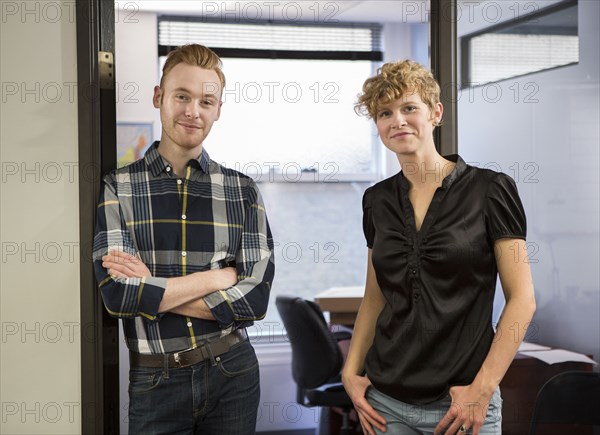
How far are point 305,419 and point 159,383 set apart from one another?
1635mm

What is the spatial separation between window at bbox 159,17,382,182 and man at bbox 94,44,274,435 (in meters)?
0.42

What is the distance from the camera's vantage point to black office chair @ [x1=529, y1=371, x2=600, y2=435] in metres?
2.45

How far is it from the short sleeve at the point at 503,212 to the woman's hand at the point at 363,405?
0.52 m

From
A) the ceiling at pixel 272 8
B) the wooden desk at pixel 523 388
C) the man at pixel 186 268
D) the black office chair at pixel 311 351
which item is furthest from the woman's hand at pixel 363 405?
the black office chair at pixel 311 351

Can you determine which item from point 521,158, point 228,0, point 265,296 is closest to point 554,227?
point 521,158

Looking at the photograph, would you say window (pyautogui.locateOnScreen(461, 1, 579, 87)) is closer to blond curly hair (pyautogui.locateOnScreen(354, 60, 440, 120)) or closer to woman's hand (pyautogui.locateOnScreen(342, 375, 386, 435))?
blond curly hair (pyautogui.locateOnScreen(354, 60, 440, 120))

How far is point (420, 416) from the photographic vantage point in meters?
1.68

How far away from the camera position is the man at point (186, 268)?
1.80 m

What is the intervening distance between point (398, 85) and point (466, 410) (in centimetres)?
81

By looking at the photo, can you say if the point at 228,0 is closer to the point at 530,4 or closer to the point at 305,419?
the point at 530,4

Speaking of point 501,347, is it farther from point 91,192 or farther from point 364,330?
point 91,192

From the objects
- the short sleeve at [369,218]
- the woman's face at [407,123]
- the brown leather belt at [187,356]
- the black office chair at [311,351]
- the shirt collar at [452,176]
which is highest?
the woman's face at [407,123]

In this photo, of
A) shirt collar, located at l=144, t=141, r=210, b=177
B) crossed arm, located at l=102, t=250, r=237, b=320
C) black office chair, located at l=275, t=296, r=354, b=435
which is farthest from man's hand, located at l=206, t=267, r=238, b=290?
black office chair, located at l=275, t=296, r=354, b=435

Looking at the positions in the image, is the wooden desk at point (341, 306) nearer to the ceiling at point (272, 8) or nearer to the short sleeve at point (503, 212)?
the ceiling at point (272, 8)
